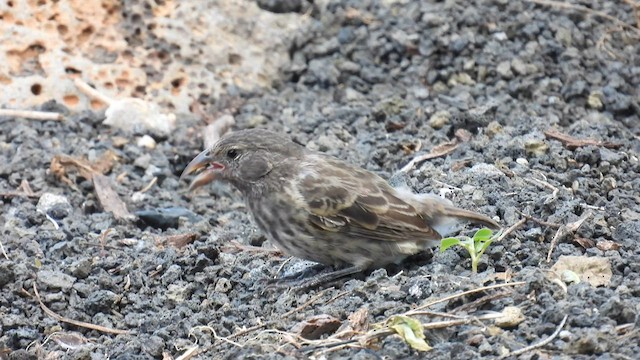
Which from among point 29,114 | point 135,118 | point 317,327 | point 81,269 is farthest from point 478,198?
point 29,114

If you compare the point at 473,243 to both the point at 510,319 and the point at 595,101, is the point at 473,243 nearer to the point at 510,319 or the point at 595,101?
the point at 510,319

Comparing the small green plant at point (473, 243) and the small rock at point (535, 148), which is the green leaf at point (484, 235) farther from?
the small rock at point (535, 148)

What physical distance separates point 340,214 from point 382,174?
1414 mm

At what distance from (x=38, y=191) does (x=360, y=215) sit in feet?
8.21

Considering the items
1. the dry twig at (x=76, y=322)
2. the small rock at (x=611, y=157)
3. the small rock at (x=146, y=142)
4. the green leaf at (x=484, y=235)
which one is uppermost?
the green leaf at (x=484, y=235)

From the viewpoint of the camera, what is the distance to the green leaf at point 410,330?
4520 mm

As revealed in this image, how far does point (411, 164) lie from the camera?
23.5 feet

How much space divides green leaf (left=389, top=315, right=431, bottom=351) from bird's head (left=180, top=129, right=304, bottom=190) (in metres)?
1.71

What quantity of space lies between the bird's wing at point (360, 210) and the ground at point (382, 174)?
0.64 feet

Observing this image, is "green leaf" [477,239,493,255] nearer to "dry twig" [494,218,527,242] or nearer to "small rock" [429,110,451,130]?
"dry twig" [494,218,527,242]

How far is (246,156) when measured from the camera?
246 inches

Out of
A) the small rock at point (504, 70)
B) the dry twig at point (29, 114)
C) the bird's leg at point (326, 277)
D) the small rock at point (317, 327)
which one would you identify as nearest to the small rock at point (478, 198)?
the bird's leg at point (326, 277)

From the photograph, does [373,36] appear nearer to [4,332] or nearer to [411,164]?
[411,164]

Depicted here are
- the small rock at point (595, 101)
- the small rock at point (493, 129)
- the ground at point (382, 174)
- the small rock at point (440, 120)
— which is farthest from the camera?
the small rock at point (595, 101)
